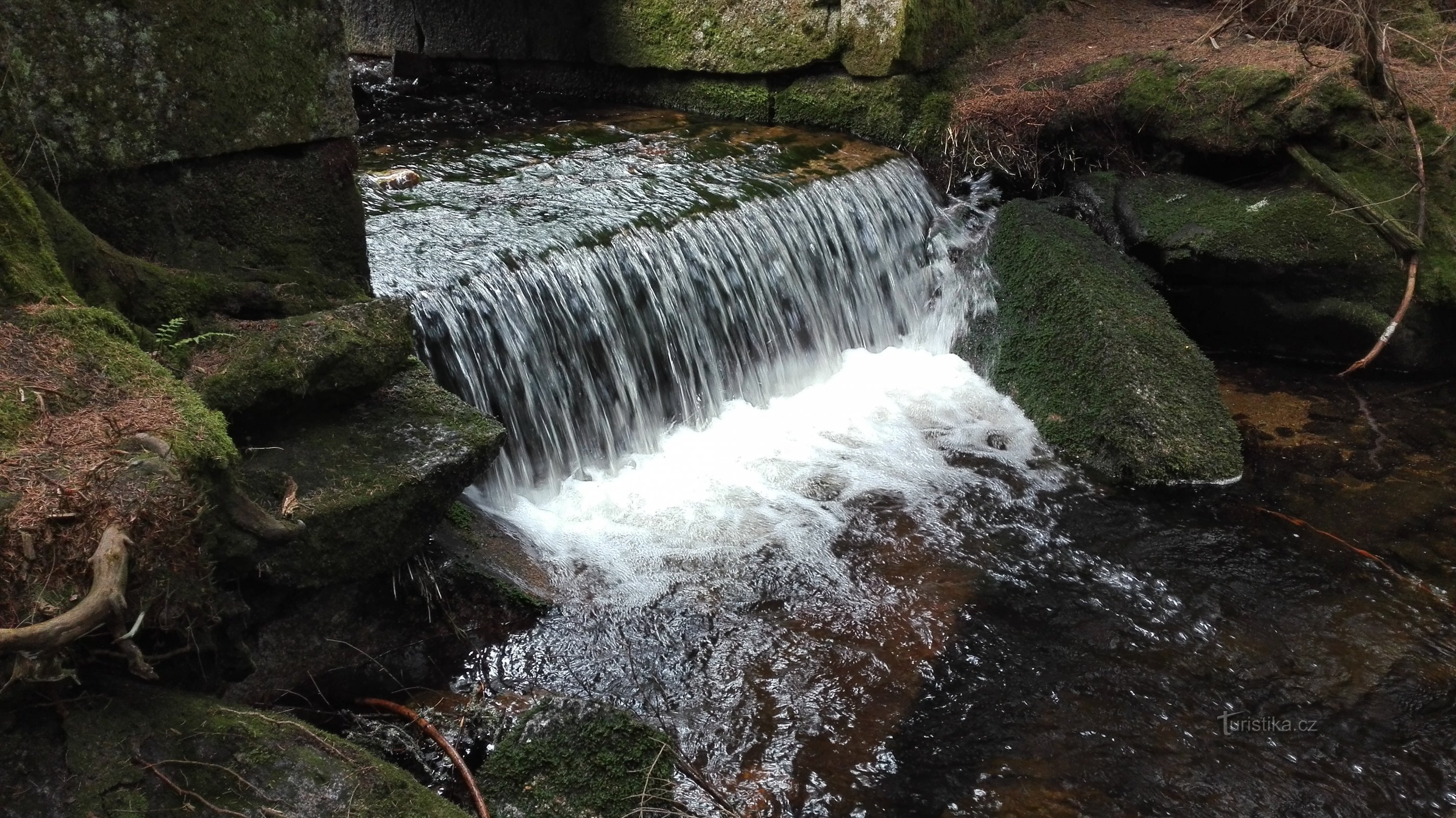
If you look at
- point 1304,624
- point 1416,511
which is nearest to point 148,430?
point 1304,624

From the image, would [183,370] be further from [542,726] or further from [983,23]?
[983,23]

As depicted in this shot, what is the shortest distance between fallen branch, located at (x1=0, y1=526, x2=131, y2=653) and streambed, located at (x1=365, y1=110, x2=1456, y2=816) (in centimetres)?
161

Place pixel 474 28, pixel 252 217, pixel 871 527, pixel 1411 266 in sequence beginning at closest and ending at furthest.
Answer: pixel 252 217
pixel 871 527
pixel 1411 266
pixel 474 28

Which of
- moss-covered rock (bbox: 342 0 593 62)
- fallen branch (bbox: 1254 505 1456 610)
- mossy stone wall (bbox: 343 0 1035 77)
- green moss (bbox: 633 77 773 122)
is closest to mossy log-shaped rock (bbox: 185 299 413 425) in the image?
fallen branch (bbox: 1254 505 1456 610)

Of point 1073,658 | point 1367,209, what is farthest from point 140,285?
point 1367,209

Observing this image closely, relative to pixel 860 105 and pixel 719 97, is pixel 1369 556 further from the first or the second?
pixel 719 97

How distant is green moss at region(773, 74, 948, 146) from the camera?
7.56 metres

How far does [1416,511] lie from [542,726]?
430 cm

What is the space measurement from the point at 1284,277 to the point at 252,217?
588 cm

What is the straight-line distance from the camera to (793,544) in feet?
14.4

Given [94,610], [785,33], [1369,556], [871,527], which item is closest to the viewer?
[94,610]

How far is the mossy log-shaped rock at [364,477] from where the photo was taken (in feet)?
9.37

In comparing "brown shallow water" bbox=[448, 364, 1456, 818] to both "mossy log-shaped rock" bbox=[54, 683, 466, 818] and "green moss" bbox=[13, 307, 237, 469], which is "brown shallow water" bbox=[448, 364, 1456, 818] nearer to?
"mossy log-shaped rock" bbox=[54, 683, 466, 818]

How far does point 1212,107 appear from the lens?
6.71m
